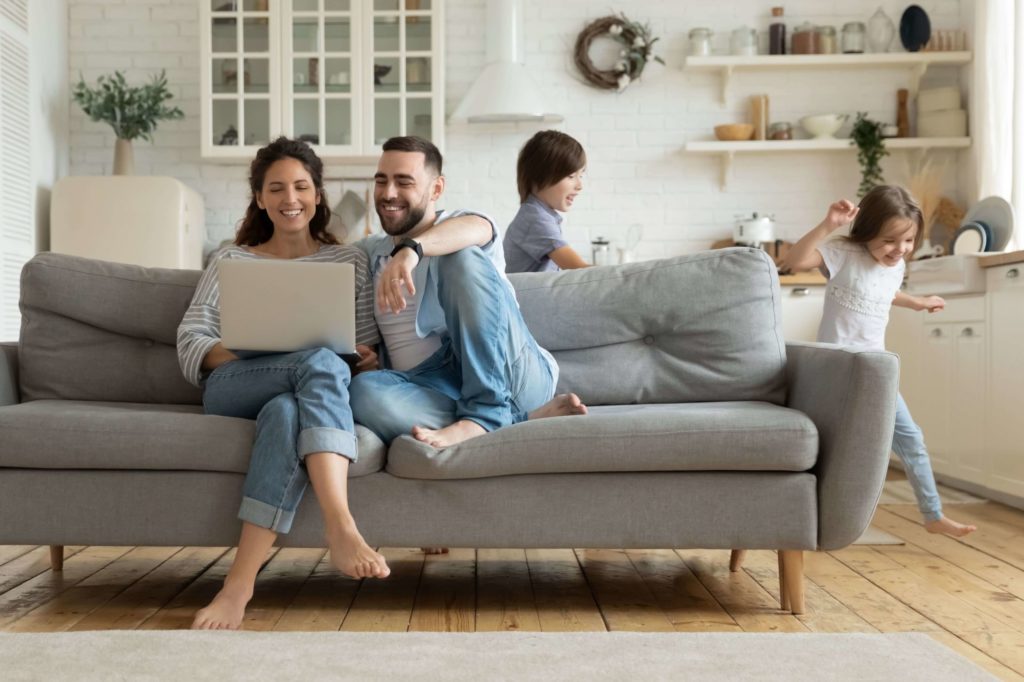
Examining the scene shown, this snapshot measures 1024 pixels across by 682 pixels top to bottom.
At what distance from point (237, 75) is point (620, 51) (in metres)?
1.96

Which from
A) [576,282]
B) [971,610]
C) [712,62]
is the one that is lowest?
[971,610]

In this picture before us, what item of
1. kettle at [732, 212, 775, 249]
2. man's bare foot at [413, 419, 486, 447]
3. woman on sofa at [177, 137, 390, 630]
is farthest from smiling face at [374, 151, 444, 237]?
kettle at [732, 212, 775, 249]

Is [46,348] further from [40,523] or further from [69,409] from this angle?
[40,523]

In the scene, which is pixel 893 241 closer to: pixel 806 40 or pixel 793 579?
pixel 793 579

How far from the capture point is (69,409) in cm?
248

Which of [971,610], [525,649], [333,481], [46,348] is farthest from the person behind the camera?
[46,348]

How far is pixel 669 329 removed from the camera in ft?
9.25

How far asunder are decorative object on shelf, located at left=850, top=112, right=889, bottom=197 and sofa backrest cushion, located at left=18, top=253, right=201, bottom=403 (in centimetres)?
389

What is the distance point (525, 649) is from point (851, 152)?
4497mm

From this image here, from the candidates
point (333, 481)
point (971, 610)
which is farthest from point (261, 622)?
point (971, 610)

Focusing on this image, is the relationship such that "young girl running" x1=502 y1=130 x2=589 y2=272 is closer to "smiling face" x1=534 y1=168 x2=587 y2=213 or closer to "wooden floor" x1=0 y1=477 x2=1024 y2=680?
"smiling face" x1=534 y1=168 x2=587 y2=213

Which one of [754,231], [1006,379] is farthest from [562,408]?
[754,231]

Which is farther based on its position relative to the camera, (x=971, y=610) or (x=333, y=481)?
(x=971, y=610)

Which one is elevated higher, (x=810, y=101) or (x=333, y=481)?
(x=810, y=101)
